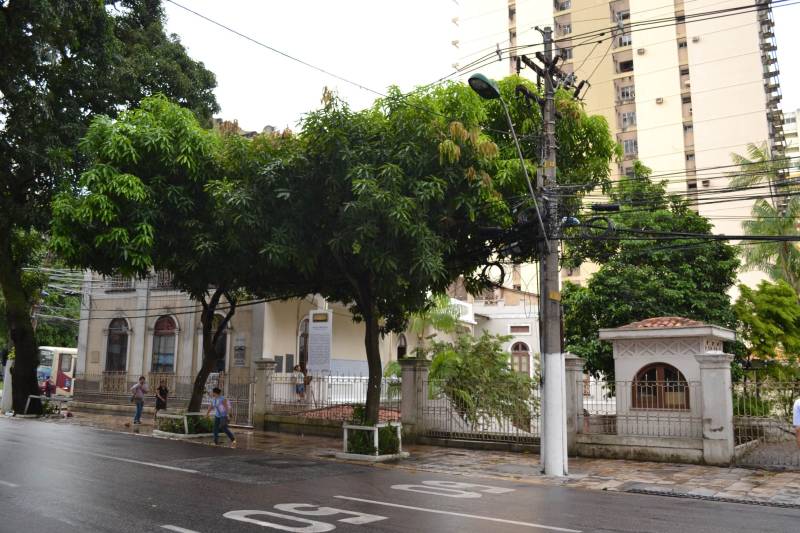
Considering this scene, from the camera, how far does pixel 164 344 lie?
2942 cm

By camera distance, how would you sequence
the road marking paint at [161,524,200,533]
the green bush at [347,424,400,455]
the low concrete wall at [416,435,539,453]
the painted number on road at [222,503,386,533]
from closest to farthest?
the road marking paint at [161,524,200,533] → the painted number on road at [222,503,386,533] → the green bush at [347,424,400,455] → the low concrete wall at [416,435,539,453]

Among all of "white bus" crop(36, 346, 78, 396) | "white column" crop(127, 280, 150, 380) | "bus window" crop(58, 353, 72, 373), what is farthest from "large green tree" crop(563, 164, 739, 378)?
"bus window" crop(58, 353, 72, 373)

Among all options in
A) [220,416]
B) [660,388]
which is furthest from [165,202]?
[660,388]

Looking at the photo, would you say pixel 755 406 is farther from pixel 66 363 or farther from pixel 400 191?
pixel 66 363

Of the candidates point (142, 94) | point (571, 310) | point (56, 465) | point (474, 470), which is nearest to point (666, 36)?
point (571, 310)

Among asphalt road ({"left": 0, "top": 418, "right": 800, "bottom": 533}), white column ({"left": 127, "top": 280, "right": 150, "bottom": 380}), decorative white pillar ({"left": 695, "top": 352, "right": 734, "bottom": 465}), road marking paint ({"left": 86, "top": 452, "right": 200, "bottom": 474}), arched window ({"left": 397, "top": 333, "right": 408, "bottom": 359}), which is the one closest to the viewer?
asphalt road ({"left": 0, "top": 418, "right": 800, "bottom": 533})

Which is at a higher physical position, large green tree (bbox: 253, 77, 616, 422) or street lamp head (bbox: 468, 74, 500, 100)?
street lamp head (bbox: 468, 74, 500, 100)

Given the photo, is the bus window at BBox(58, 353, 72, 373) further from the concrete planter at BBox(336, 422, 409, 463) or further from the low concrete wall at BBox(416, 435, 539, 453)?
the concrete planter at BBox(336, 422, 409, 463)

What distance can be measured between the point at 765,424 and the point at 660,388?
264cm

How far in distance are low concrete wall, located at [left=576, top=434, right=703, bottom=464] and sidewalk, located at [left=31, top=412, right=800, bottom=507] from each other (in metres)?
0.26

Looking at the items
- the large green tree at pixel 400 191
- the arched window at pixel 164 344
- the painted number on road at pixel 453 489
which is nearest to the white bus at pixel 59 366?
the arched window at pixel 164 344

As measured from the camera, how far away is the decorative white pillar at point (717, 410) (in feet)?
46.0

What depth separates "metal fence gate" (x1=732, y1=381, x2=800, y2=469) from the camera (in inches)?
558

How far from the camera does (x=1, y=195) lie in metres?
20.2
